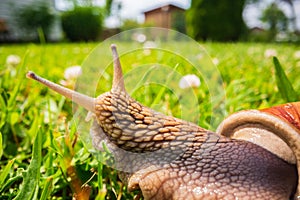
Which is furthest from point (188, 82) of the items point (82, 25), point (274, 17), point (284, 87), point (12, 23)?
point (274, 17)

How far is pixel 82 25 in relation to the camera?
1673cm

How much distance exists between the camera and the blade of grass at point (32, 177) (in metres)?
0.96

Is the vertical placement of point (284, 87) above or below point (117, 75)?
below

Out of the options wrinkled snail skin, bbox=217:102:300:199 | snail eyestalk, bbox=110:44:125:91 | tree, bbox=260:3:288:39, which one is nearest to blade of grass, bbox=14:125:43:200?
snail eyestalk, bbox=110:44:125:91

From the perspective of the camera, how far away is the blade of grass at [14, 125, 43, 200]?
3.15 feet

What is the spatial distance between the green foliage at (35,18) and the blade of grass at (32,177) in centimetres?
1498

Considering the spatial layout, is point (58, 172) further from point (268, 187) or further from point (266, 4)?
point (266, 4)

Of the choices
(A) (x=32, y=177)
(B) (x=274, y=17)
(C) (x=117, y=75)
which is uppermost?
(C) (x=117, y=75)

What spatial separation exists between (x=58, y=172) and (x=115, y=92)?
1.04 feet

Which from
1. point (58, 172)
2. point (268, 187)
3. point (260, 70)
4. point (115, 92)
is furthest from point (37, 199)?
point (260, 70)

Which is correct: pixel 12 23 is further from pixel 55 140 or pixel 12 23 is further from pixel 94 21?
pixel 55 140

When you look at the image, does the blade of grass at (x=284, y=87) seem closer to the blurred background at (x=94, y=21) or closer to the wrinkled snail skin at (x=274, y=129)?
the wrinkled snail skin at (x=274, y=129)

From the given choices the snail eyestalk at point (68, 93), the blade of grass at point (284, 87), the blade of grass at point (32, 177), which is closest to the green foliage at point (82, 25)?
the blade of grass at point (284, 87)

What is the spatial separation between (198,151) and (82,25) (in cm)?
1646
